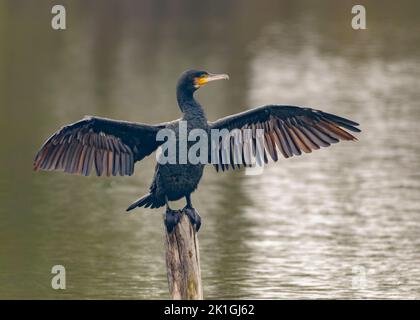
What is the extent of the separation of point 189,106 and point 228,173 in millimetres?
9526

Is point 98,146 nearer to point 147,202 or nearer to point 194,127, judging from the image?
point 147,202

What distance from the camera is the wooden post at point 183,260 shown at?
38.1 ft

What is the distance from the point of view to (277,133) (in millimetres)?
12273

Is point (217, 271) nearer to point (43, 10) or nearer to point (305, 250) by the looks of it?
point (305, 250)

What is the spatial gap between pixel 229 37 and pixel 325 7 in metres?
9.67

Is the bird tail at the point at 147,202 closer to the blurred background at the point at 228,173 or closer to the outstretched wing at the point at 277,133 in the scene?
the outstretched wing at the point at 277,133

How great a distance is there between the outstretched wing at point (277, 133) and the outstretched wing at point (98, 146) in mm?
657

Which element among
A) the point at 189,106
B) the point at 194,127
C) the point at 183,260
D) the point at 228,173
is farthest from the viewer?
the point at 228,173

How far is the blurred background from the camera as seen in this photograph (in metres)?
15.7

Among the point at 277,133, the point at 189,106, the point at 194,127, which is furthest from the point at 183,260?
the point at 277,133

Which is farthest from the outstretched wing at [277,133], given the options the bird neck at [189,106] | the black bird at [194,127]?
the bird neck at [189,106]
